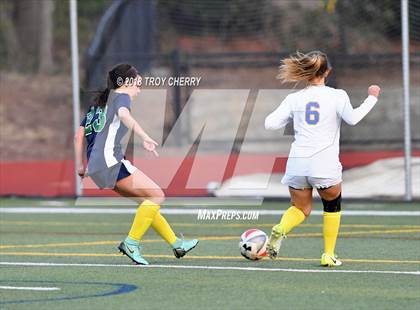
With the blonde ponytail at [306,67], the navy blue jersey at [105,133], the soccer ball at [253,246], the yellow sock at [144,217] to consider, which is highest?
the blonde ponytail at [306,67]

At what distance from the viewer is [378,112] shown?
25.0 metres

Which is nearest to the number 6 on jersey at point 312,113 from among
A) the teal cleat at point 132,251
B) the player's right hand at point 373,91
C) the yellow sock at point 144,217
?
the player's right hand at point 373,91

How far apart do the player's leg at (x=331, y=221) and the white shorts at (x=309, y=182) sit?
60 millimetres

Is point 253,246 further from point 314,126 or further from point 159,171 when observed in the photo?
point 159,171

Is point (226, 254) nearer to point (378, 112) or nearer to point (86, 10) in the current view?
point (378, 112)

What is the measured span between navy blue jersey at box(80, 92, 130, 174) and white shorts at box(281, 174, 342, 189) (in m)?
1.61

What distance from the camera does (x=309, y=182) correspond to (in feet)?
33.7

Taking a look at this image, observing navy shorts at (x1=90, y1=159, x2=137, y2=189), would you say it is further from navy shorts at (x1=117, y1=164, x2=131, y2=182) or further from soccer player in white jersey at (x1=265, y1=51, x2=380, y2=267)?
soccer player in white jersey at (x1=265, y1=51, x2=380, y2=267)

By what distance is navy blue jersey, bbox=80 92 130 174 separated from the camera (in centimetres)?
1069

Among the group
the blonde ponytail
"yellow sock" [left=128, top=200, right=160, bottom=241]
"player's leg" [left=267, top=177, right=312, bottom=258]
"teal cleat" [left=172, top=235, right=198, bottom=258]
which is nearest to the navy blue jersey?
"yellow sock" [left=128, top=200, right=160, bottom=241]

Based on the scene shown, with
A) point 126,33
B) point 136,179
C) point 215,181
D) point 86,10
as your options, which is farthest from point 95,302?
point 86,10

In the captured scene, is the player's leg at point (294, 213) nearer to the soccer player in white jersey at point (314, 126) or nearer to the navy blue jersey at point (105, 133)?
the soccer player in white jersey at point (314, 126)

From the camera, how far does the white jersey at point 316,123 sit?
10164mm

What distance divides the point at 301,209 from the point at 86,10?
21.6 meters
